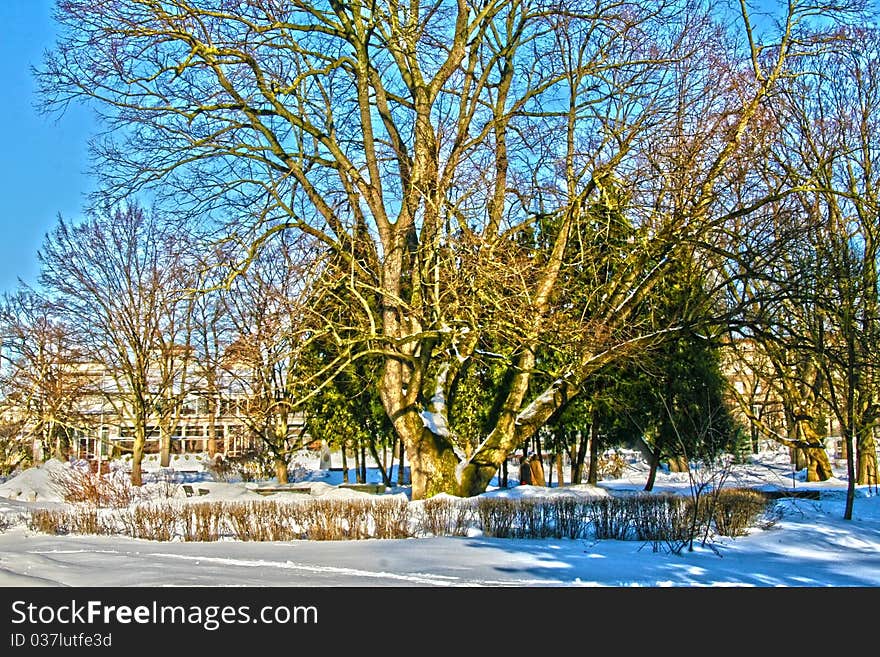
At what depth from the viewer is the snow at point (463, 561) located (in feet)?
25.8

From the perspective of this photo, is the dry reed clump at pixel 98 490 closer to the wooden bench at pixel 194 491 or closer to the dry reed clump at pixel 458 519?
the wooden bench at pixel 194 491

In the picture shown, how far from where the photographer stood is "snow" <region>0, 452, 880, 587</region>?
786cm

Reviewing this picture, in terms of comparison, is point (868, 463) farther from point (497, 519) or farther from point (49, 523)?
point (49, 523)

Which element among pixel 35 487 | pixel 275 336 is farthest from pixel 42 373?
pixel 275 336

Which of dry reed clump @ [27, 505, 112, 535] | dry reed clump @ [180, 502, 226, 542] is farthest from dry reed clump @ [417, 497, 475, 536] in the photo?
dry reed clump @ [27, 505, 112, 535]

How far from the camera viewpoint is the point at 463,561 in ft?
30.0

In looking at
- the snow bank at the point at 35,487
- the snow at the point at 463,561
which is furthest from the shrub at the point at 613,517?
the snow bank at the point at 35,487

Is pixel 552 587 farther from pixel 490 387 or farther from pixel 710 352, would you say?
pixel 710 352

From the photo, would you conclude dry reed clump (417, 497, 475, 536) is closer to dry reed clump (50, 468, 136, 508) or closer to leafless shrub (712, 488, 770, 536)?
leafless shrub (712, 488, 770, 536)

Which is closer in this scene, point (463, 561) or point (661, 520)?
point (463, 561)

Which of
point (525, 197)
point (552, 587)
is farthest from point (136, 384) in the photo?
point (552, 587)

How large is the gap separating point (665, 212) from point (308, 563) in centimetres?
998

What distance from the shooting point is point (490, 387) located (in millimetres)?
21219

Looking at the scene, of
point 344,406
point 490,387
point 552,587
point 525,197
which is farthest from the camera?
point 344,406
